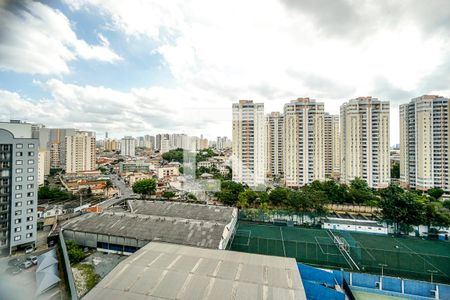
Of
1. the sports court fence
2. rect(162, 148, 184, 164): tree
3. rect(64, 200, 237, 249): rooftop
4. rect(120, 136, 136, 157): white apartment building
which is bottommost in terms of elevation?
the sports court fence

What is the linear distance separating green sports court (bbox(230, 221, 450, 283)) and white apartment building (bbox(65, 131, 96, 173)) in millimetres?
12521

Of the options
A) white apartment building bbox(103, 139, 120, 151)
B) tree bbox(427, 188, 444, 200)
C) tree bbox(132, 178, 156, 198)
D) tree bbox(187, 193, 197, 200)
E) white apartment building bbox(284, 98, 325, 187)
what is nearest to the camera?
tree bbox(427, 188, 444, 200)

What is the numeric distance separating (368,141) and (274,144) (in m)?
4.55

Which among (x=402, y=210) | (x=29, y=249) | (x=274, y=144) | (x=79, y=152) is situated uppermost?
(x=274, y=144)

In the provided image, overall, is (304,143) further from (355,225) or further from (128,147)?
(128,147)

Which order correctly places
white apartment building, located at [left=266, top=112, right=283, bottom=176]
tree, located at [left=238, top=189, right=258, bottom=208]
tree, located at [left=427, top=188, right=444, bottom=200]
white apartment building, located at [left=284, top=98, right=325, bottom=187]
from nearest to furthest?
tree, located at [left=238, top=189, right=258, bottom=208] → tree, located at [left=427, top=188, right=444, bottom=200] → white apartment building, located at [left=284, top=98, right=325, bottom=187] → white apartment building, located at [left=266, top=112, right=283, bottom=176]

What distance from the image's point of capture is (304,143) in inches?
379

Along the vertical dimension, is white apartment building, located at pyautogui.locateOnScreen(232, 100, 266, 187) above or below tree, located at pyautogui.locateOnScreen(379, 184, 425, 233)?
above

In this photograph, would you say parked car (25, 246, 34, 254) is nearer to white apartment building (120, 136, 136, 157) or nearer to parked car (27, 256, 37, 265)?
parked car (27, 256, 37, 265)

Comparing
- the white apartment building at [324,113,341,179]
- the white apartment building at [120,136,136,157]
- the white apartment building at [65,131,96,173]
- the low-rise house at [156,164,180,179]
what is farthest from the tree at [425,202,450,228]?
the white apartment building at [120,136,136,157]

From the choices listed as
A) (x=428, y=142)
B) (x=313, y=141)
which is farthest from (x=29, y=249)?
(x=428, y=142)

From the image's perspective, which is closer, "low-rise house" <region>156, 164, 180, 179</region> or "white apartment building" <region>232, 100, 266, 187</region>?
"white apartment building" <region>232, 100, 266, 187</region>

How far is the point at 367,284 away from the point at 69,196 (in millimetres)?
8953

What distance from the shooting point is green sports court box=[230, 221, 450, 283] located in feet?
11.6
